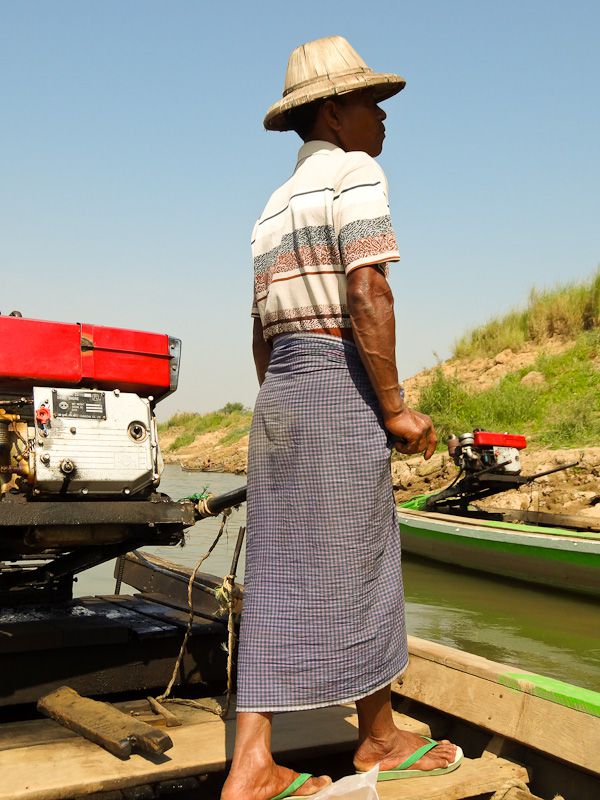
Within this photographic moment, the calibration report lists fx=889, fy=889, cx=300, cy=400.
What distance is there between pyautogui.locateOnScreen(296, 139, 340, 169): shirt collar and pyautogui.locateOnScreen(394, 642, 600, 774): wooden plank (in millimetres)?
1608

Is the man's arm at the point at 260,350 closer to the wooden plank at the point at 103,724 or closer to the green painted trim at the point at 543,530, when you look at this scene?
the wooden plank at the point at 103,724

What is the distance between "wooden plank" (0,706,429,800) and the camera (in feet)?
6.51

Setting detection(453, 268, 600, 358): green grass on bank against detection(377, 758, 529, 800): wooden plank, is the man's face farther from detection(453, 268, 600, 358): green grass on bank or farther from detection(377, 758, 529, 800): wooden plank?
detection(453, 268, 600, 358): green grass on bank

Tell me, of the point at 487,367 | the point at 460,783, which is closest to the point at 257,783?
the point at 460,783

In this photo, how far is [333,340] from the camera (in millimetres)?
2104

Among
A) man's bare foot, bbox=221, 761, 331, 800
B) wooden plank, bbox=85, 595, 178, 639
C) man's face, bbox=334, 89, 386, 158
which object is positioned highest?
man's face, bbox=334, 89, 386, 158

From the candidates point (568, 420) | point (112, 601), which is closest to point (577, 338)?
A: point (568, 420)

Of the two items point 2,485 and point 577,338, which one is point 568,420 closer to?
point 577,338

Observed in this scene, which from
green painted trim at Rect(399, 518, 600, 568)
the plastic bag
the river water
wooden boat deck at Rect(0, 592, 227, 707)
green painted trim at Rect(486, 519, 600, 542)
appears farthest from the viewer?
green painted trim at Rect(486, 519, 600, 542)

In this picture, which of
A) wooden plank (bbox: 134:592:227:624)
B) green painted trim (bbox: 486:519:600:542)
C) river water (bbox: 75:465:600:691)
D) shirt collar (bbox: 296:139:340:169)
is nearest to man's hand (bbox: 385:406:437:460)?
shirt collar (bbox: 296:139:340:169)

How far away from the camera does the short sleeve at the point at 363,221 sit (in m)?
2.00

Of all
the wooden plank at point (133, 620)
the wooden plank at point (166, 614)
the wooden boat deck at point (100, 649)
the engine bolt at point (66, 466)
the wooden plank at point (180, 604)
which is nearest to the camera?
the engine bolt at point (66, 466)

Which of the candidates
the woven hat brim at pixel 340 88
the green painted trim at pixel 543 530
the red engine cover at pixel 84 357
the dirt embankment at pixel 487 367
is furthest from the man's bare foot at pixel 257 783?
the dirt embankment at pixel 487 367

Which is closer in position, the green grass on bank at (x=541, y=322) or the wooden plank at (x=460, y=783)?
the wooden plank at (x=460, y=783)
